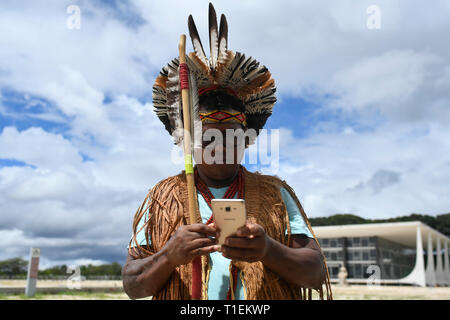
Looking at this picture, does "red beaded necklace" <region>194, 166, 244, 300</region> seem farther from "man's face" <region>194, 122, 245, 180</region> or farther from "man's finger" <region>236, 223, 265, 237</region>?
"man's finger" <region>236, 223, 265, 237</region>

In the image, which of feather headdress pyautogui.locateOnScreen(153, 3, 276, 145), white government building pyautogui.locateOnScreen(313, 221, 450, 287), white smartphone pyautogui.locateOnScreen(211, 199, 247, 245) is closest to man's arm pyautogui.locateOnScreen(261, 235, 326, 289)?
white smartphone pyautogui.locateOnScreen(211, 199, 247, 245)

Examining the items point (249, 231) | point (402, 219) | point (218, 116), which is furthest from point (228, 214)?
point (402, 219)

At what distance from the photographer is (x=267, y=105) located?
234 centimetres

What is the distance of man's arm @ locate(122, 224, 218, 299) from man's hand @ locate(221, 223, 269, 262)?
0.19 feet

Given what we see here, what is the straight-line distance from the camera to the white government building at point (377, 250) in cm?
3491

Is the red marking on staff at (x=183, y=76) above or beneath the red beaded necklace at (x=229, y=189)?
above

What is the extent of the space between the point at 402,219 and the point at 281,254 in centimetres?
6823

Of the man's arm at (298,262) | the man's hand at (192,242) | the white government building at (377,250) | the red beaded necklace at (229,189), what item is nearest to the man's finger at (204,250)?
the man's hand at (192,242)

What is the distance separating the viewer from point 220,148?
202 centimetres

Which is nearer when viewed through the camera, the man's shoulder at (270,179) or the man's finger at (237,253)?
the man's finger at (237,253)

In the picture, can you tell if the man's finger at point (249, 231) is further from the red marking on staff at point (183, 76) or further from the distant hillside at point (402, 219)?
the distant hillside at point (402, 219)

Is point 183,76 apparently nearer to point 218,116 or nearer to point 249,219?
point 218,116
